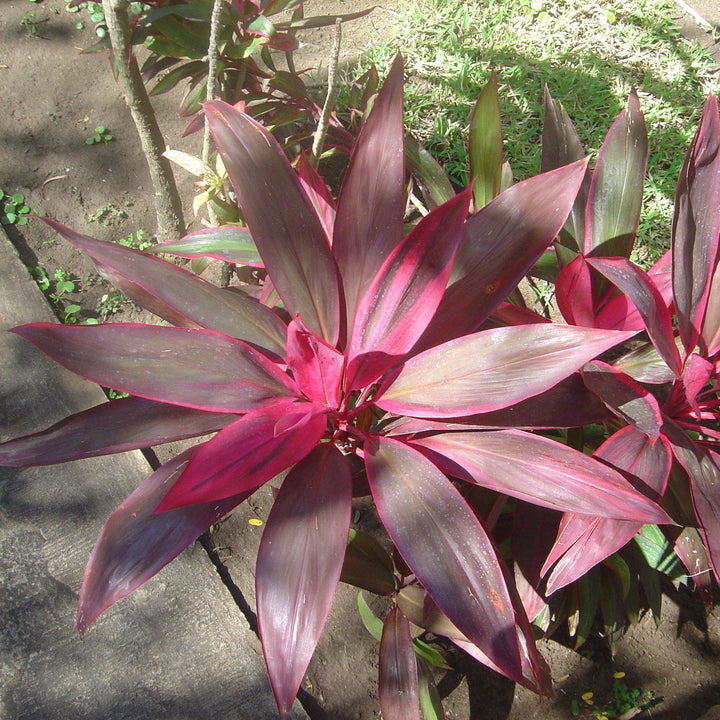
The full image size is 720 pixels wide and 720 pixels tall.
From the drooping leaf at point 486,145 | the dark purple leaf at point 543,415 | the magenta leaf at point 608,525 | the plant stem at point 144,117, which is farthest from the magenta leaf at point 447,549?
the plant stem at point 144,117

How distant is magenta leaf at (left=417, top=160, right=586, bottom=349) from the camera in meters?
1.02

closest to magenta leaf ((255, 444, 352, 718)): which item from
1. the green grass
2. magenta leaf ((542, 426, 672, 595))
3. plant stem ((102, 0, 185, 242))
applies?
magenta leaf ((542, 426, 672, 595))

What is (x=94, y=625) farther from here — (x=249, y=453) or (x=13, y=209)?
(x=13, y=209)

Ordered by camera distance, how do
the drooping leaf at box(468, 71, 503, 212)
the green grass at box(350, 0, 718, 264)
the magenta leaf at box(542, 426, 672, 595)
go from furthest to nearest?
the green grass at box(350, 0, 718, 264)
the drooping leaf at box(468, 71, 503, 212)
the magenta leaf at box(542, 426, 672, 595)

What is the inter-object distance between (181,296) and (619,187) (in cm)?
99

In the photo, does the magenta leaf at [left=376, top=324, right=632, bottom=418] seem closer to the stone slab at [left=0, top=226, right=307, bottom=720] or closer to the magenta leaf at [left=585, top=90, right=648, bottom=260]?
the magenta leaf at [left=585, top=90, right=648, bottom=260]

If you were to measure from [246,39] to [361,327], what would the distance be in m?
1.18

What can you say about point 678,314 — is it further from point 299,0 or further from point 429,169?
point 299,0

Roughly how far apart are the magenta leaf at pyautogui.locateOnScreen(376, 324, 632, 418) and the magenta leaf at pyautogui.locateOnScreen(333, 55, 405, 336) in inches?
8.2

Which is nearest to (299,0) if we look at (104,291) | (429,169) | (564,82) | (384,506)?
(429,169)

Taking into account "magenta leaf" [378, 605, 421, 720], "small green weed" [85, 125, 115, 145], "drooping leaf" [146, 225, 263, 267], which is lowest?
"magenta leaf" [378, 605, 421, 720]

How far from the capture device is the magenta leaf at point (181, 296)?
1.00 m

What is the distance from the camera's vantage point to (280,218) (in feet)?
3.46

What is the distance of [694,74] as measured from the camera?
2689 millimetres
